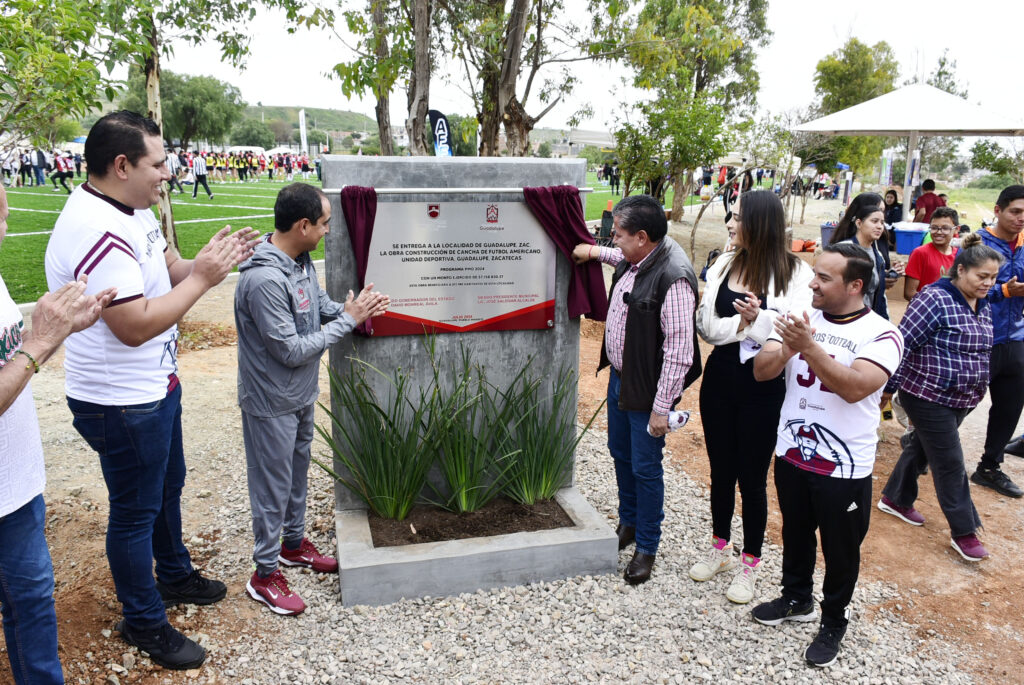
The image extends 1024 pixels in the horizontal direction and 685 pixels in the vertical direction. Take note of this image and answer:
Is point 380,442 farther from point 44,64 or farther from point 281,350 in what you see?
point 44,64

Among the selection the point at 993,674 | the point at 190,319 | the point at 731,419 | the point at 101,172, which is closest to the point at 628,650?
the point at 731,419

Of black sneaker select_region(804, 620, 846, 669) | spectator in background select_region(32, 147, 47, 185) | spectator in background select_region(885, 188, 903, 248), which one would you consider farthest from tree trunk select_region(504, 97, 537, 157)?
spectator in background select_region(32, 147, 47, 185)

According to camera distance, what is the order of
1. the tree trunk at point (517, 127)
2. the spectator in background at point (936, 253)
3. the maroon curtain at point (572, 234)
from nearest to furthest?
the maroon curtain at point (572, 234) → the spectator in background at point (936, 253) → the tree trunk at point (517, 127)

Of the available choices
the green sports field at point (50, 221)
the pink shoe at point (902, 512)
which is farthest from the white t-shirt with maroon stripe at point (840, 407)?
the green sports field at point (50, 221)

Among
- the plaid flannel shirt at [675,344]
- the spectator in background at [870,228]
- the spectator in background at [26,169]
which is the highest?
the spectator in background at [26,169]

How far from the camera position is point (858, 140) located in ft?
79.9

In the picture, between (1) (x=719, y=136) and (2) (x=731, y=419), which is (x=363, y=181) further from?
(1) (x=719, y=136)

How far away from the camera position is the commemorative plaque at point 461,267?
359 centimetres

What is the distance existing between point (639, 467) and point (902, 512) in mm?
2077

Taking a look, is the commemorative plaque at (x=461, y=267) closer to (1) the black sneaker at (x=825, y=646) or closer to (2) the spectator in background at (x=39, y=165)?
(1) the black sneaker at (x=825, y=646)

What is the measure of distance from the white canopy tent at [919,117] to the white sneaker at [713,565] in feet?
28.1

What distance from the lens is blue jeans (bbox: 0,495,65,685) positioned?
2094 millimetres

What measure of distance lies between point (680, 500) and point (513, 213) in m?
2.10

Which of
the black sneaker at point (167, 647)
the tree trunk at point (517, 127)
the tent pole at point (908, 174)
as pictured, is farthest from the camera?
the tent pole at point (908, 174)
